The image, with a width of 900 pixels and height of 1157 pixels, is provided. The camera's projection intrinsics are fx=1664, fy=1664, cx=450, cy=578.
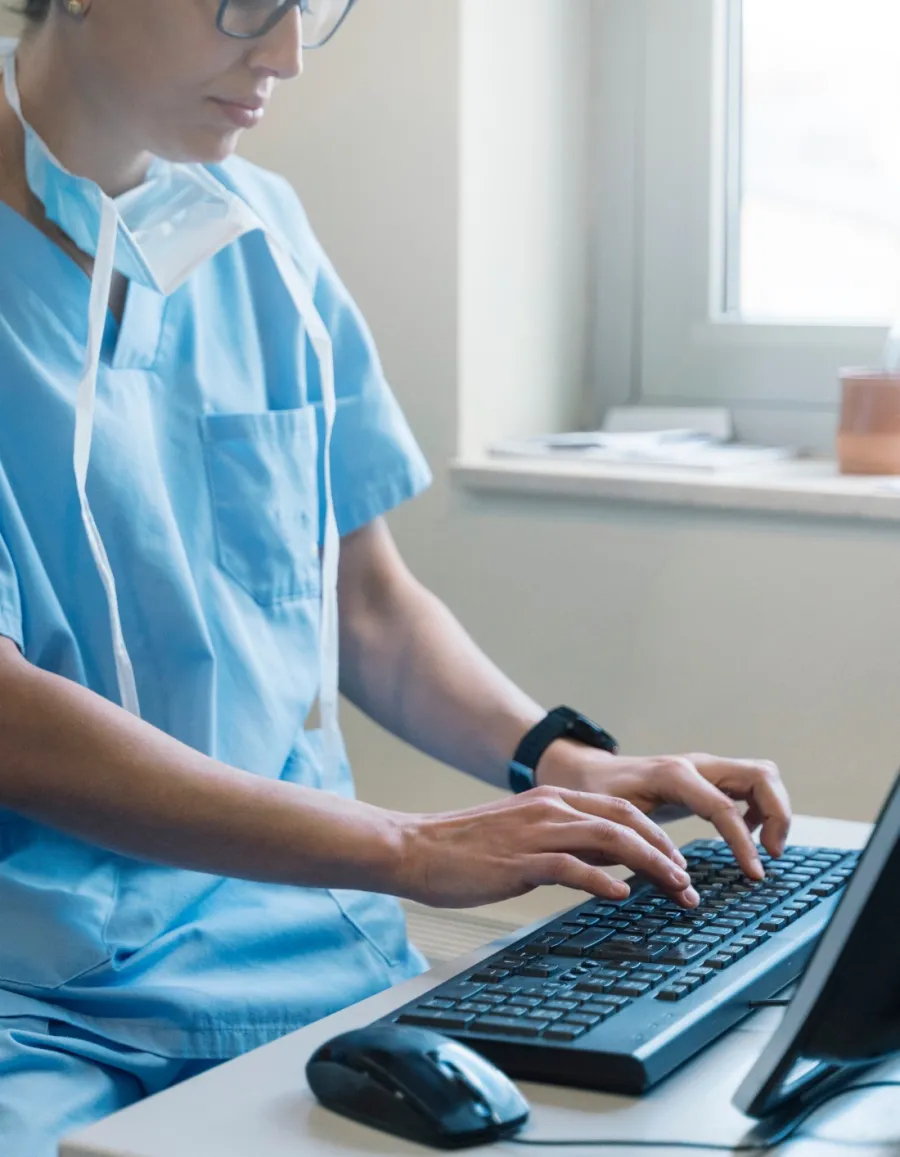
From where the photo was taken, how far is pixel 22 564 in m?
1.06

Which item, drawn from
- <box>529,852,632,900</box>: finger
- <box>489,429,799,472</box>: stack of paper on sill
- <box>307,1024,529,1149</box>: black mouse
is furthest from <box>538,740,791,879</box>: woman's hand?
<box>489,429,799,472</box>: stack of paper on sill

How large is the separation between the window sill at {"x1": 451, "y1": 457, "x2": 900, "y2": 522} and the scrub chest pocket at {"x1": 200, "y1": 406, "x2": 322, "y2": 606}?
1.57 ft

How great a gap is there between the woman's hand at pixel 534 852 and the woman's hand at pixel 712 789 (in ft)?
0.32

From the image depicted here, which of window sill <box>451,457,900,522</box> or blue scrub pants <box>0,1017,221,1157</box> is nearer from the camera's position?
blue scrub pants <box>0,1017,221,1157</box>

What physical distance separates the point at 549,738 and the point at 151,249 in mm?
458

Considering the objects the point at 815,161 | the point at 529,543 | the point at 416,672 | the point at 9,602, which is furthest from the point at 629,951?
the point at 815,161

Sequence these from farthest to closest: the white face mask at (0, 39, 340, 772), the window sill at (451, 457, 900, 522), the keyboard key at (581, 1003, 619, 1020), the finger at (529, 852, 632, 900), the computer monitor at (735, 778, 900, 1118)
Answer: the window sill at (451, 457, 900, 522), the white face mask at (0, 39, 340, 772), the finger at (529, 852, 632, 900), the keyboard key at (581, 1003, 619, 1020), the computer monitor at (735, 778, 900, 1118)

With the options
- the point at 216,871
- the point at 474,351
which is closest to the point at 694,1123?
the point at 216,871

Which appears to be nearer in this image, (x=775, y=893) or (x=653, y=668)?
(x=775, y=893)

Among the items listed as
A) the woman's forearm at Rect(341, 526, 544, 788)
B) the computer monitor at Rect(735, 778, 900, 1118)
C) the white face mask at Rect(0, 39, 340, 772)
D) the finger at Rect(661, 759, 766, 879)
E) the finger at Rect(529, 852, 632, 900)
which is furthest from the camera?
the woman's forearm at Rect(341, 526, 544, 788)

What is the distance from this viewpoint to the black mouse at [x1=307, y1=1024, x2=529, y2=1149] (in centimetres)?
66

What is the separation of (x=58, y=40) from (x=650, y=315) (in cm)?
94

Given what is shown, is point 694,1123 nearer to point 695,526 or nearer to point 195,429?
point 195,429

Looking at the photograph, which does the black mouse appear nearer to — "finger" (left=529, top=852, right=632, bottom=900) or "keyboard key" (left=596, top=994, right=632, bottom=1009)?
"keyboard key" (left=596, top=994, right=632, bottom=1009)
